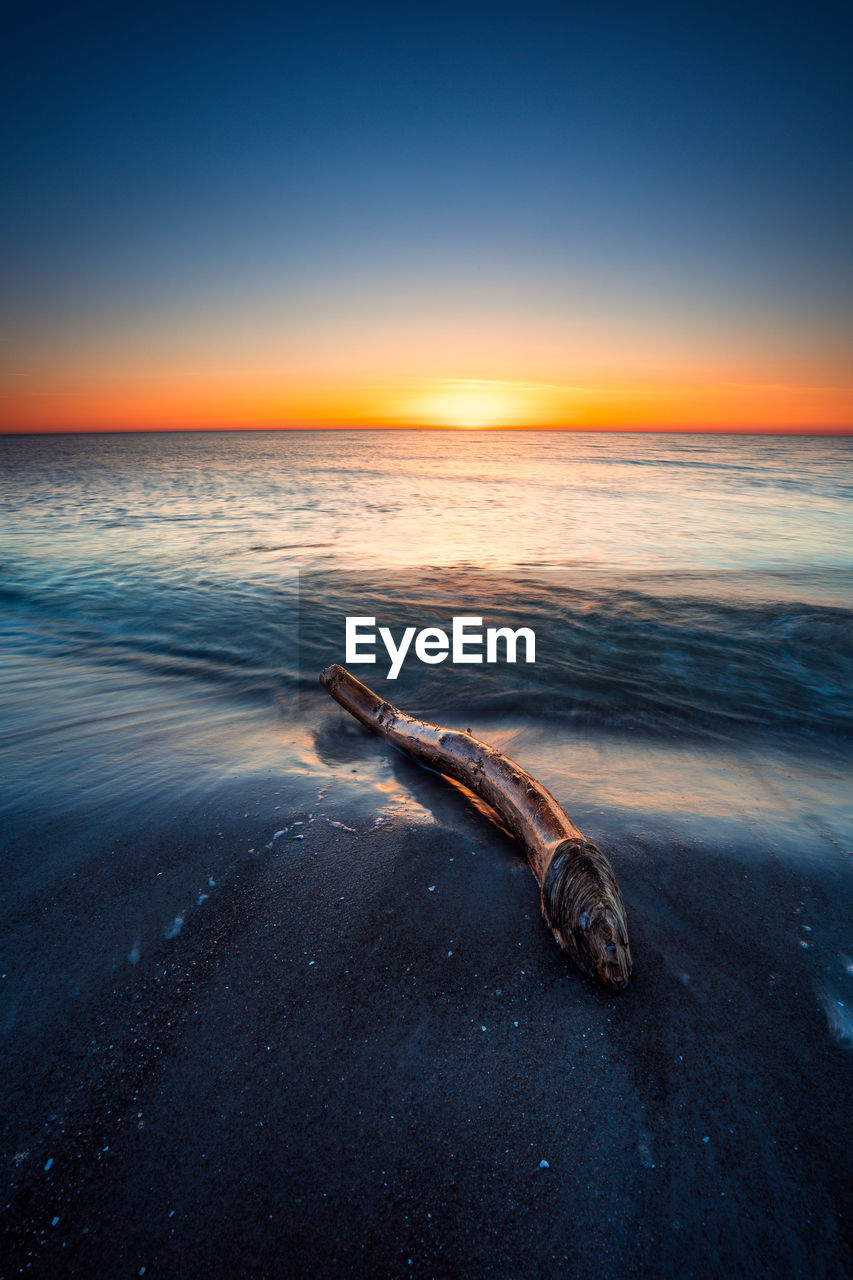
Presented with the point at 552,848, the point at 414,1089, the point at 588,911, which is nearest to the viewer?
the point at 414,1089

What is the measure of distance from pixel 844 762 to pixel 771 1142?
4003 mm

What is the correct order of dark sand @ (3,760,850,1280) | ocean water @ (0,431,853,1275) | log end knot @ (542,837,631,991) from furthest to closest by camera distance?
ocean water @ (0,431,853,1275) → log end knot @ (542,837,631,991) → dark sand @ (3,760,850,1280)

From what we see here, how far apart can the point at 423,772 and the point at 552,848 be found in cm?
174

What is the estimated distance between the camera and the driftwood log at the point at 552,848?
246 centimetres

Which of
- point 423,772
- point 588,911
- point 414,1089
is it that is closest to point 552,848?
point 588,911

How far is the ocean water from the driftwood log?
0.24 metres

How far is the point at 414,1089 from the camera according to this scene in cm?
212

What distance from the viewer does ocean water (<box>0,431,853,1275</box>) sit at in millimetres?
2637

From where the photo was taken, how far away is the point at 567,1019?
2.35 m

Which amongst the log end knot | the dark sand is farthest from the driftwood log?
the dark sand

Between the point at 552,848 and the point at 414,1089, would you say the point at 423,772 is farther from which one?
the point at 414,1089

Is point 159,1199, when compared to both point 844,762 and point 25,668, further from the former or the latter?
point 25,668

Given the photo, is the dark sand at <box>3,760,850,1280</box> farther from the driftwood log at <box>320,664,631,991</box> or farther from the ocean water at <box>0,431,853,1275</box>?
the driftwood log at <box>320,664,631,991</box>

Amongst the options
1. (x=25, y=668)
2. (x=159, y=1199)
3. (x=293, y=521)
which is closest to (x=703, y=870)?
(x=159, y=1199)
